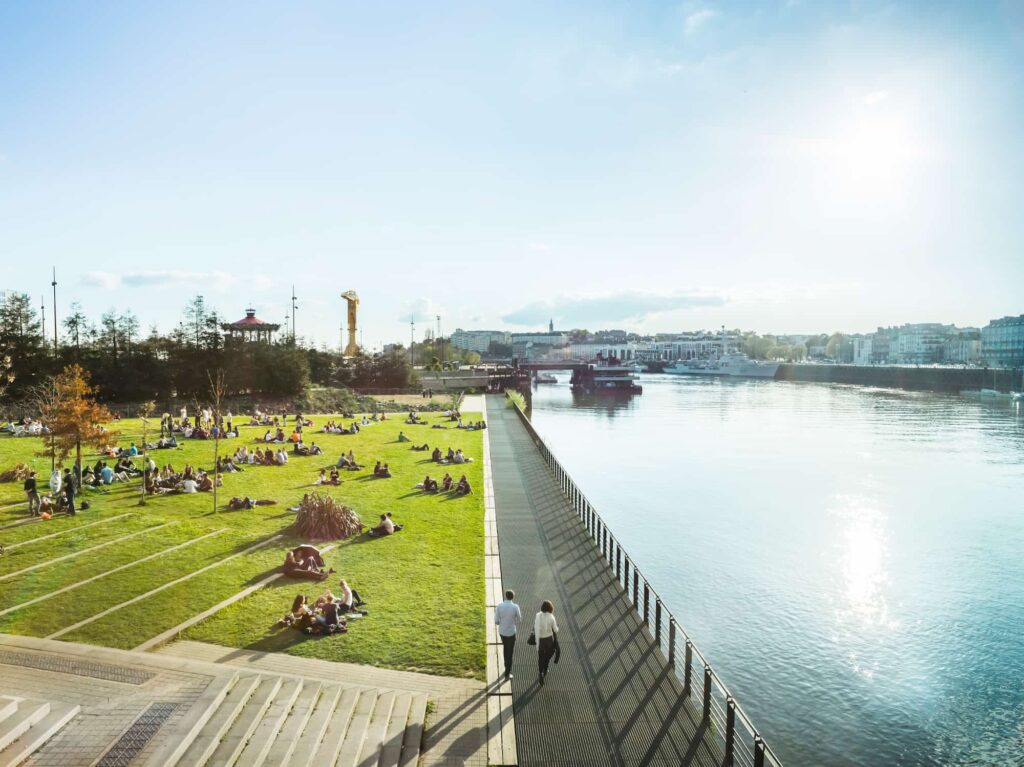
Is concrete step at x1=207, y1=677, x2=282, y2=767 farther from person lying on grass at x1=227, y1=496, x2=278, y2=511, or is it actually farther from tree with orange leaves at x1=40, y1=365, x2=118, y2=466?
tree with orange leaves at x1=40, y1=365, x2=118, y2=466

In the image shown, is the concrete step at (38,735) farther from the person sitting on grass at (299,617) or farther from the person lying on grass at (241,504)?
the person lying on grass at (241,504)

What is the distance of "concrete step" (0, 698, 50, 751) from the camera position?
29.5ft

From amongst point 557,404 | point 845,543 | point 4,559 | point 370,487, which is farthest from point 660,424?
point 4,559

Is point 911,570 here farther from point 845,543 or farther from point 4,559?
point 4,559

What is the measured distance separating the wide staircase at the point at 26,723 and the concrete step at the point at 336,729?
11.9 ft

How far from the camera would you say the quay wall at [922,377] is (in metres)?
117

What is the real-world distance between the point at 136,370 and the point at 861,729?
5670 centimetres

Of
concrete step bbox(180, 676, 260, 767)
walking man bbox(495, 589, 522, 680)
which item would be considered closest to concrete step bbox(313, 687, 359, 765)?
concrete step bbox(180, 676, 260, 767)

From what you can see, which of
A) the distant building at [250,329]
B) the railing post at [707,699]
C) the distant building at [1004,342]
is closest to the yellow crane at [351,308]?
the distant building at [250,329]

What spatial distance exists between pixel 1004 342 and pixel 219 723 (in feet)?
642

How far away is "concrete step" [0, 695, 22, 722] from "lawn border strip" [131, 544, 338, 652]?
2539 mm

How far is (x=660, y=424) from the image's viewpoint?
6862cm

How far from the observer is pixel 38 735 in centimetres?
923

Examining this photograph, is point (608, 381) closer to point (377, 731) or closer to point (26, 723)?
point (377, 731)
